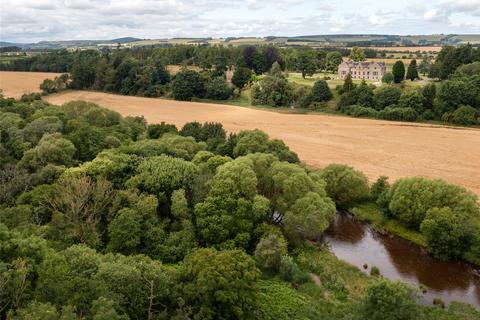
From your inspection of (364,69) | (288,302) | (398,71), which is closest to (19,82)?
(364,69)

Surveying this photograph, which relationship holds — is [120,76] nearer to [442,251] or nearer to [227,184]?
[227,184]

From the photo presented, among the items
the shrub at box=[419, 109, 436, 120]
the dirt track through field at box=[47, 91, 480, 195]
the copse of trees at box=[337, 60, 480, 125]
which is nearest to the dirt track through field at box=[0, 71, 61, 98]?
the dirt track through field at box=[47, 91, 480, 195]

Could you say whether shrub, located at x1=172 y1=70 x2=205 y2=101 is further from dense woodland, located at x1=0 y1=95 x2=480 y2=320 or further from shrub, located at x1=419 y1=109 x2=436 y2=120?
dense woodland, located at x1=0 y1=95 x2=480 y2=320

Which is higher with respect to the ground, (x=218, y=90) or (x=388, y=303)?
(x=218, y=90)

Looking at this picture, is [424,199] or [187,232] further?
[424,199]

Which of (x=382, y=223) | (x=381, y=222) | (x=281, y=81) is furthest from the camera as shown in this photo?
(x=281, y=81)

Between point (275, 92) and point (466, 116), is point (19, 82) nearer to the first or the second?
point (275, 92)

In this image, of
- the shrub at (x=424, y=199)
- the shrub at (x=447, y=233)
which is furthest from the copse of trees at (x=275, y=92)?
the shrub at (x=447, y=233)
